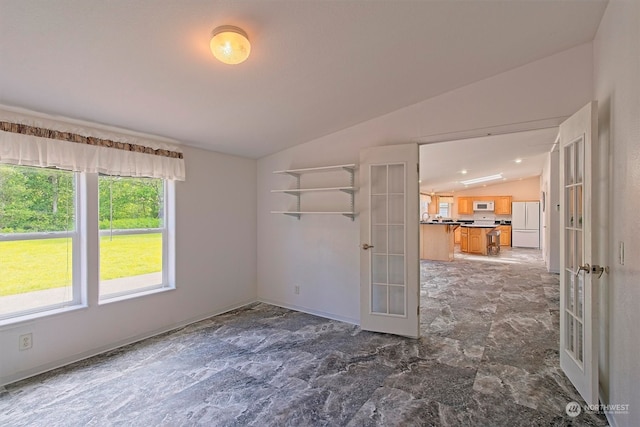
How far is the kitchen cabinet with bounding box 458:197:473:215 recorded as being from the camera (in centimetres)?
1261

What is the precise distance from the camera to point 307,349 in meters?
3.01

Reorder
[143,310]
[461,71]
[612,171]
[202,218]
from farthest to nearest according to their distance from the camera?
1. [202,218]
2. [143,310]
3. [461,71]
4. [612,171]

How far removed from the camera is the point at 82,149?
109 inches

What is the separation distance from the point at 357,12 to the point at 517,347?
325cm

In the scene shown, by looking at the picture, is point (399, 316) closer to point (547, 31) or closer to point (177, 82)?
point (547, 31)

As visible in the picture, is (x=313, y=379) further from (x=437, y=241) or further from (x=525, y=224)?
(x=525, y=224)

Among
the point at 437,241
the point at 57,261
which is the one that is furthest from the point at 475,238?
the point at 57,261

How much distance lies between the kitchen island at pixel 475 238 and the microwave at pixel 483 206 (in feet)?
9.56

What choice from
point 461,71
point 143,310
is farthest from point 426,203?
point 143,310

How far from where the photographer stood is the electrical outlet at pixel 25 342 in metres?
2.46

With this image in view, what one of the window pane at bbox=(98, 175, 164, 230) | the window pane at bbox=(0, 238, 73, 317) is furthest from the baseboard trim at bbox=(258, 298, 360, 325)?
the window pane at bbox=(0, 238, 73, 317)

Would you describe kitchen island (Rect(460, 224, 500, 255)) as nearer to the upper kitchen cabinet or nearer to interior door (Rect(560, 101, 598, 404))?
the upper kitchen cabinet

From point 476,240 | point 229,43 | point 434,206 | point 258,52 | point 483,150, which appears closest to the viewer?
point 229,43

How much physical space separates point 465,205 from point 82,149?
501 inches
